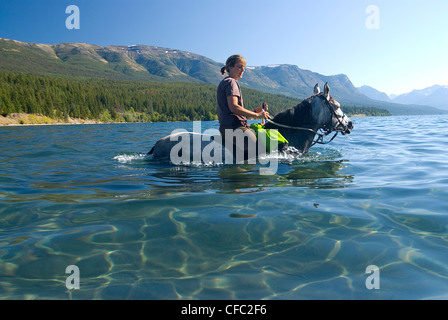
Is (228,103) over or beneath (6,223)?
over

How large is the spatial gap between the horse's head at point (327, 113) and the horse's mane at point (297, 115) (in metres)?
0.23

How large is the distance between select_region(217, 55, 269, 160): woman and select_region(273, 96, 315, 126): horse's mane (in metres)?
1.42

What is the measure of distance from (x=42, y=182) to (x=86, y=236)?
482cm

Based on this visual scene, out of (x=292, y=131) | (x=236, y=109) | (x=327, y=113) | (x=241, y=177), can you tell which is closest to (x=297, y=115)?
(x=292, y=131)

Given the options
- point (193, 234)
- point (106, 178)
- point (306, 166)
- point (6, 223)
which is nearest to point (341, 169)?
point (306, 166)

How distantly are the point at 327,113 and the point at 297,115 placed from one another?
1308 mm

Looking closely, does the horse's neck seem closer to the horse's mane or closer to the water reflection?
the horse's mane

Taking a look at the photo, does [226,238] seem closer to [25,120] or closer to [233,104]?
[233,104]

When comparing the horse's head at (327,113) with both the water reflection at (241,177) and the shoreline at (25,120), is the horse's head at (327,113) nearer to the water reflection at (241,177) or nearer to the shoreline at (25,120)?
A: the water reflection at (241,177)

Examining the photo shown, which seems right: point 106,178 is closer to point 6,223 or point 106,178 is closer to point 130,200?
point 130,200

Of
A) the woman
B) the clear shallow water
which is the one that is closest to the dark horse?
the woman

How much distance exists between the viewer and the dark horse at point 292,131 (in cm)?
948

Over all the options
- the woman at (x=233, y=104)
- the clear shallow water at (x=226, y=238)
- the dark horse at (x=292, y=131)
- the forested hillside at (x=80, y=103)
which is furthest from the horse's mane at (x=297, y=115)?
the forested hillside at (x=80, y=103)

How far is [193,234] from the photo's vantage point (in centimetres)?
390
